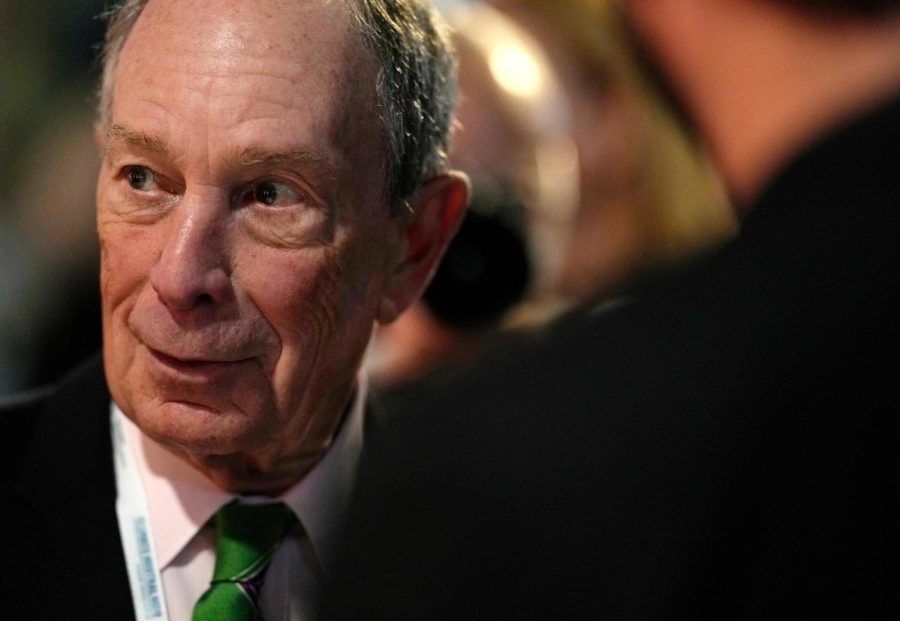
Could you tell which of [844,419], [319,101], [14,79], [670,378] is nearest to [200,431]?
[319,101]

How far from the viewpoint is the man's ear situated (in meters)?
2.30

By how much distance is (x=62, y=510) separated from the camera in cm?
215

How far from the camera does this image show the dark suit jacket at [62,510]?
205cm

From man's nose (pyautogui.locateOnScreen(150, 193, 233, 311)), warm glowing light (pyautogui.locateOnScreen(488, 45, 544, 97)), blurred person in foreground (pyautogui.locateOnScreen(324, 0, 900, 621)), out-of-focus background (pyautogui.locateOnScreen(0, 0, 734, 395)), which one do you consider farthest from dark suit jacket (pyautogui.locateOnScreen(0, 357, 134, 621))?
warm glowing light (pyautogui.locateOnScreen(488, 45, 544, 97))

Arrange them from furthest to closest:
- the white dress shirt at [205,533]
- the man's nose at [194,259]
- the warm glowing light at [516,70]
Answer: the warm glowing light at [516,70] → the white dress shirt at [205,533] → the man's nose at [194,259]

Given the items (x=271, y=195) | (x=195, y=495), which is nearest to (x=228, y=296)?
(x=271, y=195)

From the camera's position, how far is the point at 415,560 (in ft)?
4.23

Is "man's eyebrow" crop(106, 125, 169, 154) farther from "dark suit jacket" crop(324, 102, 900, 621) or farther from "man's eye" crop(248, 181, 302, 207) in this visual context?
"dark suit jacket" crop(324, 102, 900, 621)

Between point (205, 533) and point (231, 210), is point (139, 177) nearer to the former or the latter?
point (231, 210)

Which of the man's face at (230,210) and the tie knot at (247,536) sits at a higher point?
the man's face at (230,210)

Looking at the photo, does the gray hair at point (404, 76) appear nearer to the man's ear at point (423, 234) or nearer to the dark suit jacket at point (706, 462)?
the man's ear at point (423, 234)

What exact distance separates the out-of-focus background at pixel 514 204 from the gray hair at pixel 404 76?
2.57 ft

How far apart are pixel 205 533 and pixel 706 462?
116cm

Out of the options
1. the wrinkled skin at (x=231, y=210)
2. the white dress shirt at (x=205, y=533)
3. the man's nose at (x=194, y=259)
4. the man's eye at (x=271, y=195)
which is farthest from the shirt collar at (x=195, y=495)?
the man's eye at (x=271, y=195)
